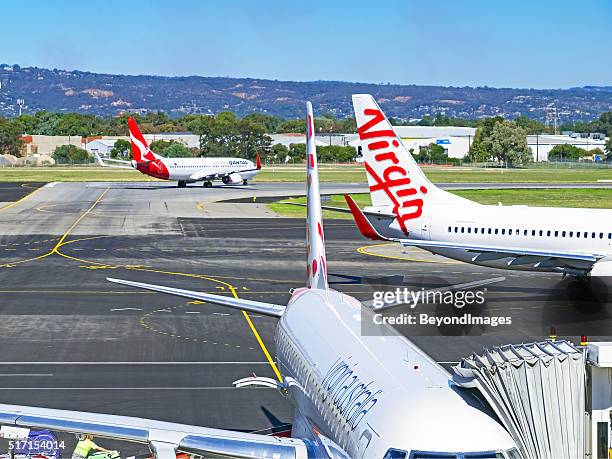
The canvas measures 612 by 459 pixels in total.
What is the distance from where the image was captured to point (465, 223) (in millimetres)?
48688

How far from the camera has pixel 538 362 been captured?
1499 centimetres

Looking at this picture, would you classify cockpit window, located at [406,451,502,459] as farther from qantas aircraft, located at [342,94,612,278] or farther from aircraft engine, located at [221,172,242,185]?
aircraft engine, located at [221,172,242,185]

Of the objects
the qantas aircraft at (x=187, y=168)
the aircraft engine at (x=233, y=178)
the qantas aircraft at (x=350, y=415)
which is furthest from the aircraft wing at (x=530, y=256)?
the aircraft engine at (x=233, y=178)

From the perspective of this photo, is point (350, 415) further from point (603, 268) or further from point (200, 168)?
point (200, 168)

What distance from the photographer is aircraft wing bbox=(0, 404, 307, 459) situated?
666 inches

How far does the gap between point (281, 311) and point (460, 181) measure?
13164 centimetres

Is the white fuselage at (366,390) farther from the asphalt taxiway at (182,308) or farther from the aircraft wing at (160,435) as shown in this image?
the asphalt taxiway at (182,308)

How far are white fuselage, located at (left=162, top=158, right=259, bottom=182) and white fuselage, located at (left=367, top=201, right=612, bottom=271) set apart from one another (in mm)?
91781

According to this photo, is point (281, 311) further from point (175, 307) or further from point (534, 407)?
point (175, 307)

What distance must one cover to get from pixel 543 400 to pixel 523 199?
98.7 m

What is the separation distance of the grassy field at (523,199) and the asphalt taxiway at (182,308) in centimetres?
1240

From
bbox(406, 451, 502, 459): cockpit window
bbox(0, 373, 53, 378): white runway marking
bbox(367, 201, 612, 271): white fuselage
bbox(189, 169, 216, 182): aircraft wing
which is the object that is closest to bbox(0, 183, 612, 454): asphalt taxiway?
bbox(0, 373, 53, 378): white runway marking

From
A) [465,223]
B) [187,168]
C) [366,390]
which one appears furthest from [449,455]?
[187,168]

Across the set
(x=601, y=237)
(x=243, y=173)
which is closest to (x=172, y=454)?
(x=601, y=237)
